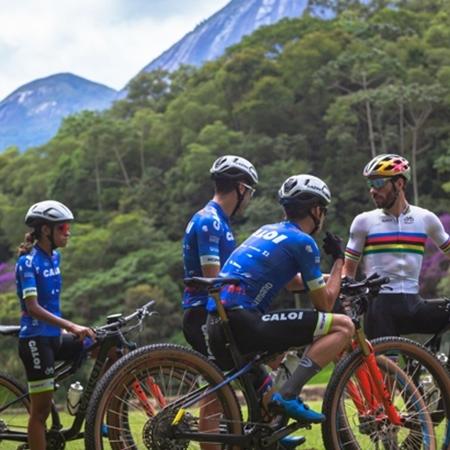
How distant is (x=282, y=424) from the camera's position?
4.24 metres

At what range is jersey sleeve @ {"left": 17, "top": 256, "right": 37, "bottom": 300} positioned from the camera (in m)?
5.01

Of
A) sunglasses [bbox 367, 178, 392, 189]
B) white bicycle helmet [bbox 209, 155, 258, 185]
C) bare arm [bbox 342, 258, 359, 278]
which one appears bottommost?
bare arm [bbox 342, 258, 359, 278]

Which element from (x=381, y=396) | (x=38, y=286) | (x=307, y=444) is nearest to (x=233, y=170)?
(x=38, y=286)

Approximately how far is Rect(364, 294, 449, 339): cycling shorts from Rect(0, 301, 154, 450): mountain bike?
1.68m

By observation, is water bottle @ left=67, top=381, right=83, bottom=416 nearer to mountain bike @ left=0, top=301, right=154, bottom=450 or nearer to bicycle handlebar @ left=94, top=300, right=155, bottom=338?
mountain bike @ left=0, top=301, right=154, bottom=450

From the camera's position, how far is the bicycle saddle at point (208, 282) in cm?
420

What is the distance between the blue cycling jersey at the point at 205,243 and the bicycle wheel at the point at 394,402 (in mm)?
1129

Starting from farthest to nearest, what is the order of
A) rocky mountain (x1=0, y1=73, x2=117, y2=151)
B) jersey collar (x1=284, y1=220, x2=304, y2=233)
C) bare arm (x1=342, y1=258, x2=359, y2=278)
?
rocky mountain (x1=0, y1=73, x2=117, y2=151) → bare arm (x1=342, y1=258, x2=359, y2=278) → jersey collar (x1=284, y1=220, x2=304, y2=233)

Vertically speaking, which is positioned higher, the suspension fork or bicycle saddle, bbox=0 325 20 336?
bicycle saddle, bbox=0 325 20 336

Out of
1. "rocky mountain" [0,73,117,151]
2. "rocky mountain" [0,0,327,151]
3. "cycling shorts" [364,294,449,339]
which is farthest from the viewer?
"rocky mountain" [0,73,117,151]

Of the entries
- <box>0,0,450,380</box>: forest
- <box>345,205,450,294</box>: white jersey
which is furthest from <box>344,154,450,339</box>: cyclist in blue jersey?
<box>0,0,450,380</box>: forest

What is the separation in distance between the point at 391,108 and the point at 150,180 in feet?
52.3

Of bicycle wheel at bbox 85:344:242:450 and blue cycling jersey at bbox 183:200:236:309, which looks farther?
blue cycling jersey at bbox 183:200:236:309

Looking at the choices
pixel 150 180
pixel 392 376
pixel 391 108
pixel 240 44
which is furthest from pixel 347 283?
pixel 240 44
